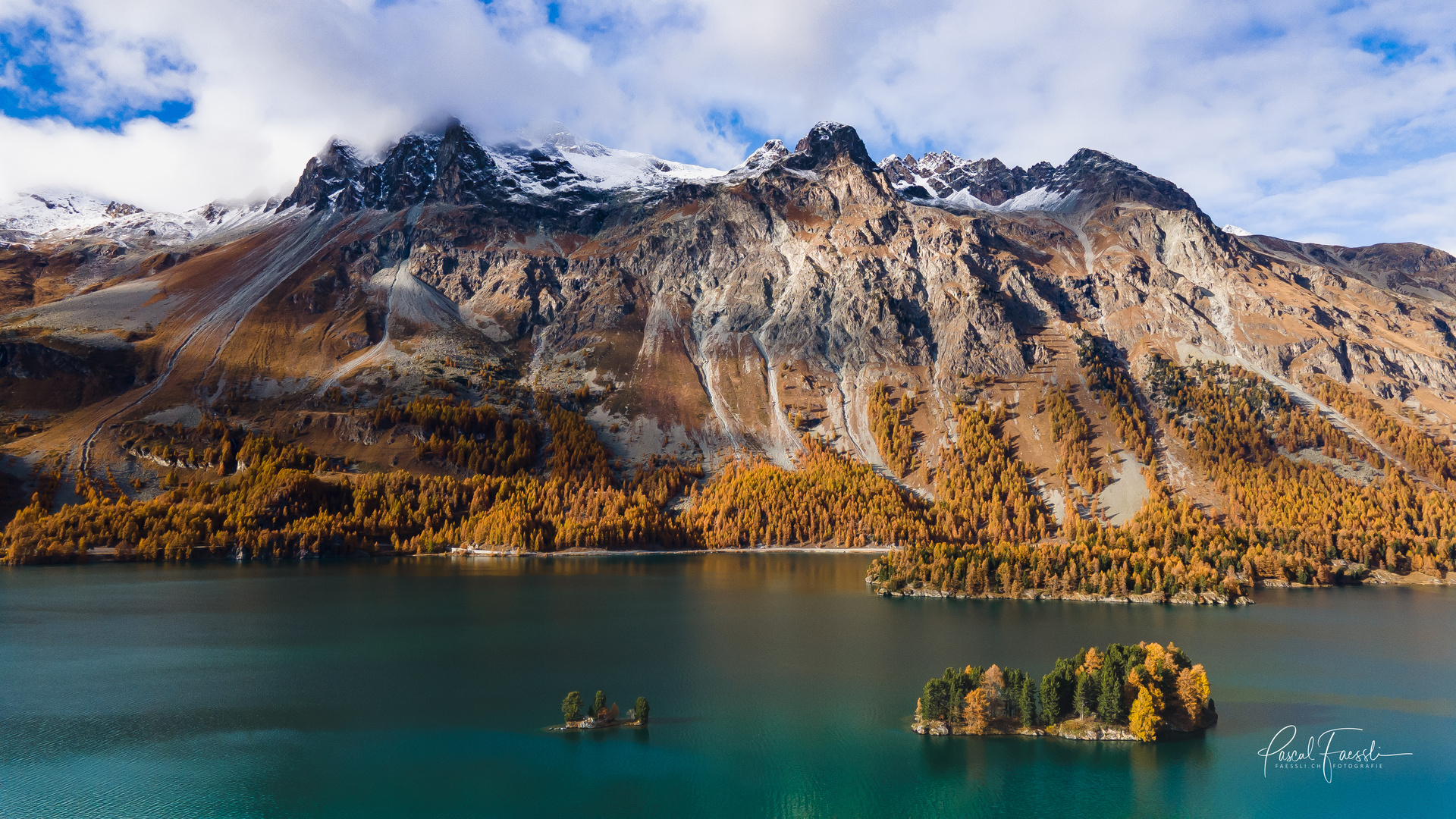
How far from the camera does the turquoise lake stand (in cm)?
4497

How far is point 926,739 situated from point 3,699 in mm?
67651

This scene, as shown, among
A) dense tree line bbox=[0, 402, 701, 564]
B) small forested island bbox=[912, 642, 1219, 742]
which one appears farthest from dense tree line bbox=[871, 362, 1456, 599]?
dense tree line bbox=[0, 402, 701, 564]

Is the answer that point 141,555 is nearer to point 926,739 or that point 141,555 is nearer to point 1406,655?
point 926,739

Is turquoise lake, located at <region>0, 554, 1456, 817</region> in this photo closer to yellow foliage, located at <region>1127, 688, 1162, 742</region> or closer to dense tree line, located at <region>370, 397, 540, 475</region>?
yellow foliage, located at <region>1127, 688, 1162, 742</region>

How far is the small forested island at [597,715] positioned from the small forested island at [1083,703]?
19147 millimetres

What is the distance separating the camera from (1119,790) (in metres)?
47.3

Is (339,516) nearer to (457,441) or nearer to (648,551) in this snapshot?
(457,441)

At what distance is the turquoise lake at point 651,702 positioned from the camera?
45.0 m

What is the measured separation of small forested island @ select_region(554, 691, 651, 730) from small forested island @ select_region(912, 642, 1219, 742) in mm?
19147

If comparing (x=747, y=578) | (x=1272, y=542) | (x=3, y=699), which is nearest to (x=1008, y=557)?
(x=747, y=578)

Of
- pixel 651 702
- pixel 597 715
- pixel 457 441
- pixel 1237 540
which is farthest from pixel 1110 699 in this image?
pixel 457 441

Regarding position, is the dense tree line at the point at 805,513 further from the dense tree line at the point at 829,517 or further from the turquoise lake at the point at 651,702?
the turquoise lake at the point at 651,702

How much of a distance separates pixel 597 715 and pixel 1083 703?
112 ft

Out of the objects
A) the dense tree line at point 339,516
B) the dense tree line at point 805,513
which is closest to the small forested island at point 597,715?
the dense tree line at point 339,516
